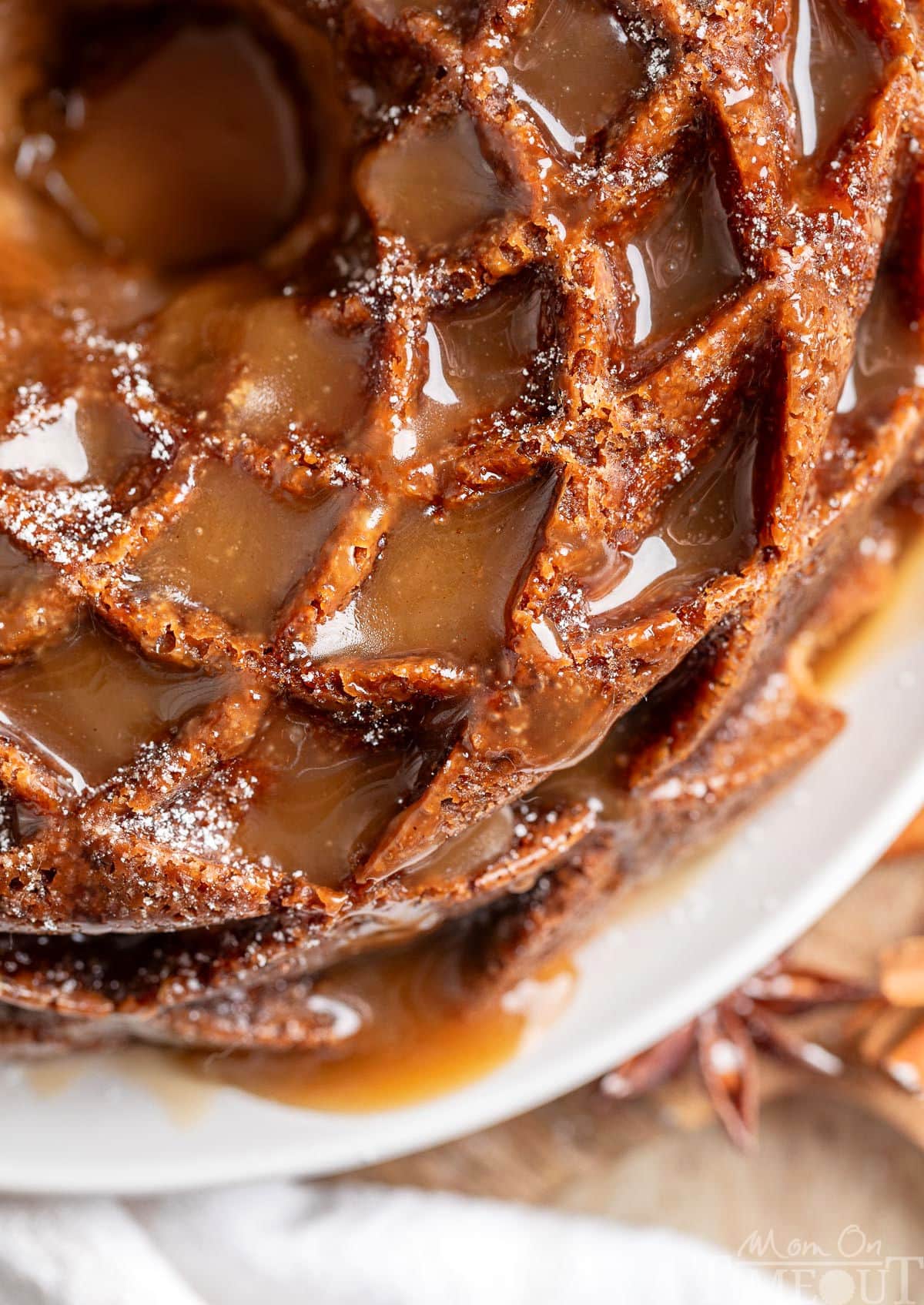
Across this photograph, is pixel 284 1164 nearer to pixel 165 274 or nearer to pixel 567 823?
pixel 567 823

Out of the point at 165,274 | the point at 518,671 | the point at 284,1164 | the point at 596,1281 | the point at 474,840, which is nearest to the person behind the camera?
the point at 518,671

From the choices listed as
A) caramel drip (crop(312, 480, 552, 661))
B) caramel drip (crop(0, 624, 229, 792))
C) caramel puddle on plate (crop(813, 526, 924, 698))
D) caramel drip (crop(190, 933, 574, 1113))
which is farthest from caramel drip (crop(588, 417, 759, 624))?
caramel drip (crop(190, 933, 574, 1113))

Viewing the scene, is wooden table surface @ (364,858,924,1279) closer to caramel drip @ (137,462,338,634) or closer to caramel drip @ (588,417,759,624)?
caramel drip @ (588,417,759,624)

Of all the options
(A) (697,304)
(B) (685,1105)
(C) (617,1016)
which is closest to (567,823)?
(C) (617,1016)

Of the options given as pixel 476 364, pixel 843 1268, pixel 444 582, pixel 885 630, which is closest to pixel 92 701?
pixel 444 582

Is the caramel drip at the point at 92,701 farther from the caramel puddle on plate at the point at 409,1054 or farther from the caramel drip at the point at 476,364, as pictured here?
the caramel puddle on plate at the point at 409,1054

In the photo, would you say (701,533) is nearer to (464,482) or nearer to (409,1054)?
(464,482)

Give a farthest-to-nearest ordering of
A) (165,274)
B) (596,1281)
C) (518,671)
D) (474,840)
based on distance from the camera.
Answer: (596,1281), (165,274), (474,840), (518,671)
